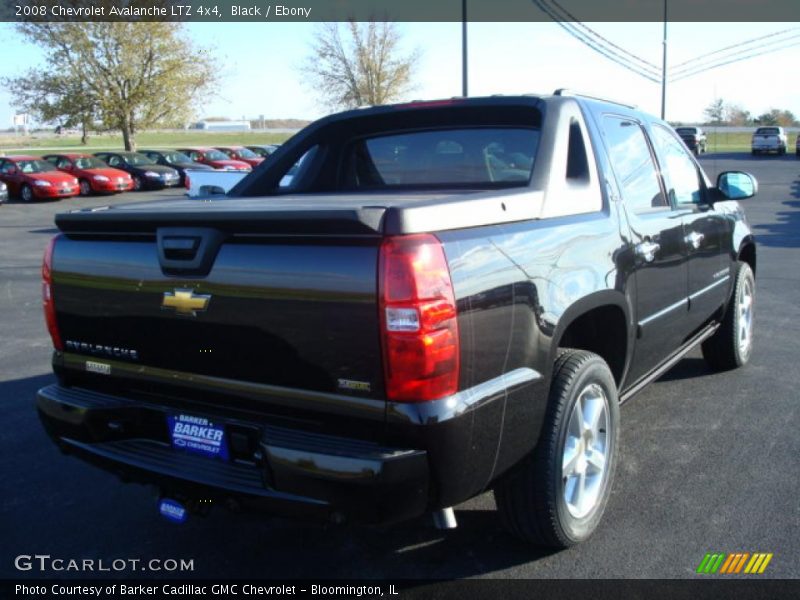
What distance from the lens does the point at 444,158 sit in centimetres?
405

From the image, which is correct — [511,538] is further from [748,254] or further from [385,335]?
[748,254]

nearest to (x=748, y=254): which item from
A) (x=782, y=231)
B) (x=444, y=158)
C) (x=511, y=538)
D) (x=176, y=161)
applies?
(x=444, y=158)

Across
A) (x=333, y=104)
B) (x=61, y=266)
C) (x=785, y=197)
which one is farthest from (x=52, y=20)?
(x=61, y=266)

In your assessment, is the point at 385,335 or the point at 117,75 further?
the point at 117,75

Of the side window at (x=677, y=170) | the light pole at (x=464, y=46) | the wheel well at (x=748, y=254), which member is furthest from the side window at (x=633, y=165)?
the light pole at (x=464, y=46)

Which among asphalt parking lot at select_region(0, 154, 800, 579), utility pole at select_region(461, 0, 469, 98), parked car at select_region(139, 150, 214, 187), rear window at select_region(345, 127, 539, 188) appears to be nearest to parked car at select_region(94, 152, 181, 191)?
parked car at select_region(139, 150, 214, 187)

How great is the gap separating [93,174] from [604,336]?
27.6 meters

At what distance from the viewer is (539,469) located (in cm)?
296

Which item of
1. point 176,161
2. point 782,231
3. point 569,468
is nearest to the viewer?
point 569,468

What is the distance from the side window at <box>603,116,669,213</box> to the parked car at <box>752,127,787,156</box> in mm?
48161

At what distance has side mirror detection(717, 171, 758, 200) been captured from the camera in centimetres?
514

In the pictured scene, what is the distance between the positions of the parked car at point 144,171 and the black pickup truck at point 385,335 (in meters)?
28.3

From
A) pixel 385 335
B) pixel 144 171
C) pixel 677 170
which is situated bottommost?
pixel 385 335

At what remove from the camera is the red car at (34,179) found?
25.8 meters
